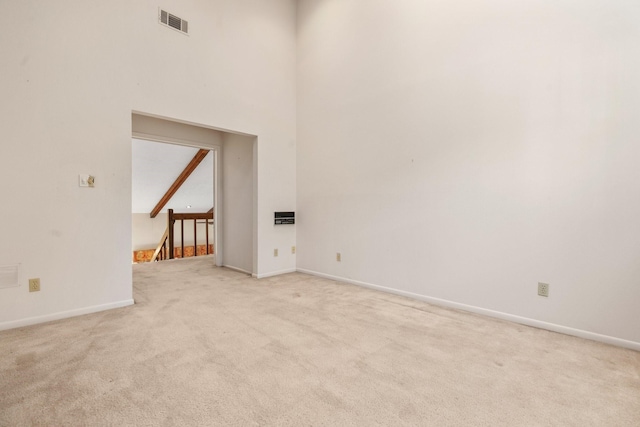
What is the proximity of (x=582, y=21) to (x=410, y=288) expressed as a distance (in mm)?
2765

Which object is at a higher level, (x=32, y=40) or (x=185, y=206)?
(x=32, y=40)

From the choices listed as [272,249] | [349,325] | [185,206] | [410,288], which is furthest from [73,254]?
[185,206]

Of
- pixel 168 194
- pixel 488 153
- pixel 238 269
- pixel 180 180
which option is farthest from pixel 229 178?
pixel 488 153

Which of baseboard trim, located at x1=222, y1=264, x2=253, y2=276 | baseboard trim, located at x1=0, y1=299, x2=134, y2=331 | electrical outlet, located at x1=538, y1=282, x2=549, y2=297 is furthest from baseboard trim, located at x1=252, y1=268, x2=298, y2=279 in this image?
electrical outlet, located at x1=538, y1=282, x2=549, y2=297

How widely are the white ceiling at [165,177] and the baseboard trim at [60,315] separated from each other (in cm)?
355

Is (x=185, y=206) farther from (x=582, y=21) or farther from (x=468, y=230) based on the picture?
(x=582, y=21)

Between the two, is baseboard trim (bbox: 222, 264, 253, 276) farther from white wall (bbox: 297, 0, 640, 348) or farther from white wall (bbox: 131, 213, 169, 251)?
white wall (bbox: 131, 213, 169, 251)

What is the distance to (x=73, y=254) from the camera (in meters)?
2.83

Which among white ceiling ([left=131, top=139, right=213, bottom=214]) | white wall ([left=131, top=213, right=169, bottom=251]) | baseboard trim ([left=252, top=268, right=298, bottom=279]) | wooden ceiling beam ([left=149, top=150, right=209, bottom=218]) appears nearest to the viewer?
baseboard trim ([left=252, top=268, right=298, bottom=279])

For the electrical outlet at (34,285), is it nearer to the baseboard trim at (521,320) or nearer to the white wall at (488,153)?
the white wall at (488,153)

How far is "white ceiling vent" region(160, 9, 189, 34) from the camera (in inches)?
132

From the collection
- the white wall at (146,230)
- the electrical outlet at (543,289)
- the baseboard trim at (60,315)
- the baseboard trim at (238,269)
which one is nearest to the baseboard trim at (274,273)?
the baseboard trim at (238,269)

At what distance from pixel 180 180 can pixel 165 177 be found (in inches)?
12.7

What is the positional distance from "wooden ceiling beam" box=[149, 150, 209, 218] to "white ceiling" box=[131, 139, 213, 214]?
8 cm
